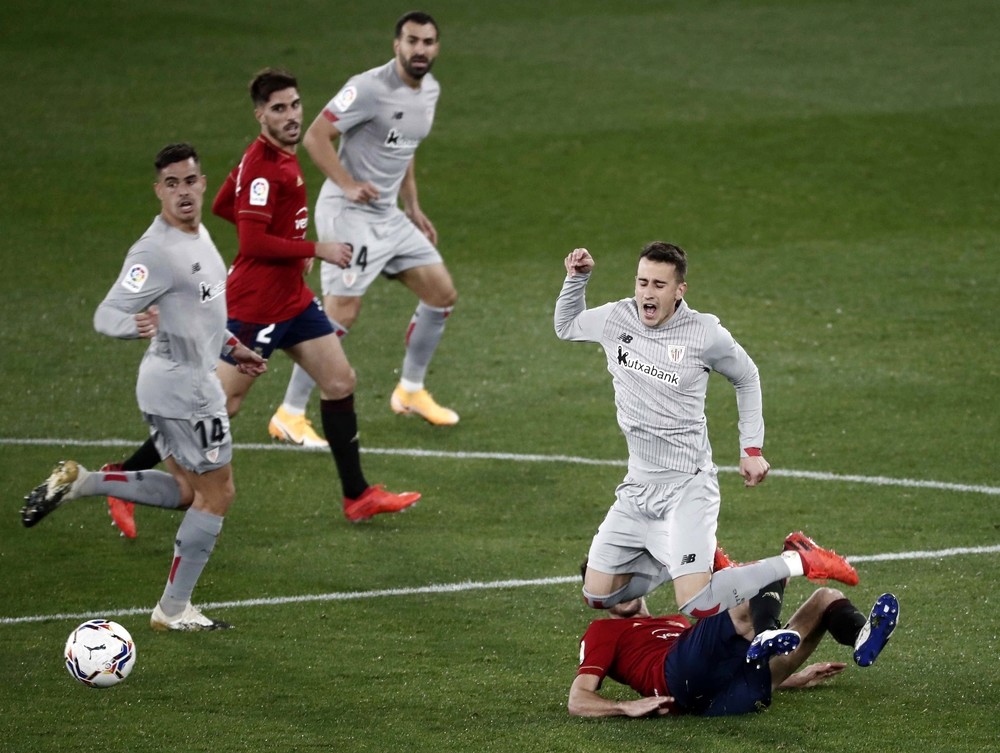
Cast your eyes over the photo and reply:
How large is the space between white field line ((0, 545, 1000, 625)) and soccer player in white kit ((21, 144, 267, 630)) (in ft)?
0.92

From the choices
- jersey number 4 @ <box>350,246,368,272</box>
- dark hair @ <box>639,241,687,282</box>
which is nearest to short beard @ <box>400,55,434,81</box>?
jersey number 4 @ <box>350,246,368,272</box>

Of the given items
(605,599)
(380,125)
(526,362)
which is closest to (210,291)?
(605,599)

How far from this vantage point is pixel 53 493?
6.88 metres

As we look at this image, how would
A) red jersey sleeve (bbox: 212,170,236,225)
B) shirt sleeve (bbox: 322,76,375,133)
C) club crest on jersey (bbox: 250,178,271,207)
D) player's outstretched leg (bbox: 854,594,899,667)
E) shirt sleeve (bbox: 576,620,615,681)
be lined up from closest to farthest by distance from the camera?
1. player's outstretched leg (bbox: 854,594,899,667)
2. shirt sleeve (bbox: 576,620,615,681)
3. club crest on jersey (bbox: 250,178,271,207)
4. red jersey sleeve (bbox: 212,170,236,225)
5. shirt sleeve (bbox: 322,76,375,133)

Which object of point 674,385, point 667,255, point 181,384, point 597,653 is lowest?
point 597,653

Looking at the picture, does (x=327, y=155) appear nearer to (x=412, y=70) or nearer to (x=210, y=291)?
(x=412, y=70)

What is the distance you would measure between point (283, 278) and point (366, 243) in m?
1.41

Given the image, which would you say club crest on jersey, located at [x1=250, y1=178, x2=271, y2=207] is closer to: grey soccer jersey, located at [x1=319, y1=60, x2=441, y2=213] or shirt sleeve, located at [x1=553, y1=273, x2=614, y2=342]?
grey soccer jersey, located at [x1=319, y1=60, x2=441, y2=213]

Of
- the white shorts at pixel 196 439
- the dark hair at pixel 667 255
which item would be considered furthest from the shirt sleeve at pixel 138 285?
the dark hair at pixel 667 255

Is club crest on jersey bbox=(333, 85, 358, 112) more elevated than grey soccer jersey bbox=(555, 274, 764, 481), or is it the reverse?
club crest on jersey bbox=(333, 85, 358, 112)

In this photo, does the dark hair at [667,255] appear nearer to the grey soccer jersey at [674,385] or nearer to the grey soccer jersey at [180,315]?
the grey soccer jersey at [674,385]

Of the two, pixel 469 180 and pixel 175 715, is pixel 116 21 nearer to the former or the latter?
pixel 469 180

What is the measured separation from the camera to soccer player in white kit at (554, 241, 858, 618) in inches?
251

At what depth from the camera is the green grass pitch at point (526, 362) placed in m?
6.26
